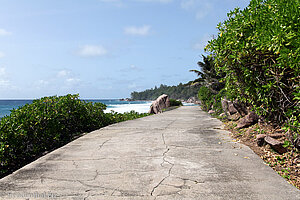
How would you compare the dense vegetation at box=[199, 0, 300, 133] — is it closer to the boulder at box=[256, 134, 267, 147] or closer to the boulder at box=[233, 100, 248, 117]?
the boulder at box=[256, 134, 267, 147]

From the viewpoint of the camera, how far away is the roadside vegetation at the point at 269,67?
12.1 ft

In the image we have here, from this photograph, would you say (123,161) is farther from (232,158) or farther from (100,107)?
(100,107)

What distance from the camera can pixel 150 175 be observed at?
3.22 meters

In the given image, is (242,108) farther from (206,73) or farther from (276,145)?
(206,73)

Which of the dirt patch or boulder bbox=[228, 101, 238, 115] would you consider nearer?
the dirt patch

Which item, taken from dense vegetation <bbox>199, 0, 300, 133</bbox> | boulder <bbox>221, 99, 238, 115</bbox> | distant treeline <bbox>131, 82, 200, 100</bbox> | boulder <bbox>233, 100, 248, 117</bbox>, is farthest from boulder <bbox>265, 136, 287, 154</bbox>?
distant treeline <bbox>131, 82, 200, 100</bbox>

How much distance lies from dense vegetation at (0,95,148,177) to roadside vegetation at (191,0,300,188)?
4.46 meters

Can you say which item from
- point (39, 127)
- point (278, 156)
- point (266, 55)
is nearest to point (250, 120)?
point (278, 156)

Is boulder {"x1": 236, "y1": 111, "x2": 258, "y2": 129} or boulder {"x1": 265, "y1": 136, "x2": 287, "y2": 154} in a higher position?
boulder {"x1": 236, "y1": 111, "x2": 258, "y2": 129}

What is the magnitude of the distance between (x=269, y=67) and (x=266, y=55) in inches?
12.8

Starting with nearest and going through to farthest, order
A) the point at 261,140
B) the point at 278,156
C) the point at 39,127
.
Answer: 1. the point at 278,156
2. the point at 261,140
3. the point at 39,127

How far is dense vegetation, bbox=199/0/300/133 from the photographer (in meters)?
3.68

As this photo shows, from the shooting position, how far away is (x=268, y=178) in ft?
10.4

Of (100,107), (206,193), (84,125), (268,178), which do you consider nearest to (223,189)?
(206,193)
